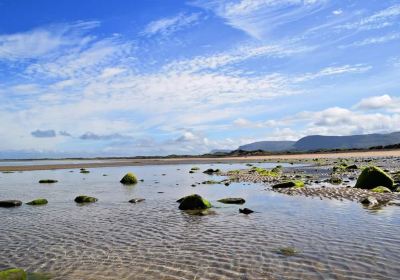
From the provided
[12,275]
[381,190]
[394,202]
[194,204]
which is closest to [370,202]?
[394,202]

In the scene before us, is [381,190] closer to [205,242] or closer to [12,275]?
[205,242]

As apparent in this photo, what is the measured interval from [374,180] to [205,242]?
1911 centimetres

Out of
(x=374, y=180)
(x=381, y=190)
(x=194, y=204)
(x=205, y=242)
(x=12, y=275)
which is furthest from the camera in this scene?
(x=374, y=180)

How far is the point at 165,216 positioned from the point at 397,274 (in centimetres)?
1216

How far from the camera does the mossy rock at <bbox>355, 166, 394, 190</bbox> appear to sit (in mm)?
28359

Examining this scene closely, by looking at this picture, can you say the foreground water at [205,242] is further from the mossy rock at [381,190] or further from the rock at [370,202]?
the mossy rock at [381,190]

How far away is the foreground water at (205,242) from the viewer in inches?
436

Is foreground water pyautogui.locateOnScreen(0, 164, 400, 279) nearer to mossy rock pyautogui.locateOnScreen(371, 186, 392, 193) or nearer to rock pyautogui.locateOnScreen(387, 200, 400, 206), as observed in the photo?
rock pyautogui.locateOnScreen(387, 200, 400, 206)

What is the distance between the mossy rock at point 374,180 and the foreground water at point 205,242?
7.31 m

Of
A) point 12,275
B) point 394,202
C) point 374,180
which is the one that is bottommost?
point 394,202

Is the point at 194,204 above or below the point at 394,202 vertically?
above

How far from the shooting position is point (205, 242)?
1440 centimetres

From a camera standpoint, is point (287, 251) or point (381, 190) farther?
point (381, 190)

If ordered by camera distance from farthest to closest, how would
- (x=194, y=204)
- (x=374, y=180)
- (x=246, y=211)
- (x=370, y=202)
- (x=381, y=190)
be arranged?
(x=374, y=180), (x=381, y=190), (x=194, y=204), (x=370, y=202), (x=246, y=211)
